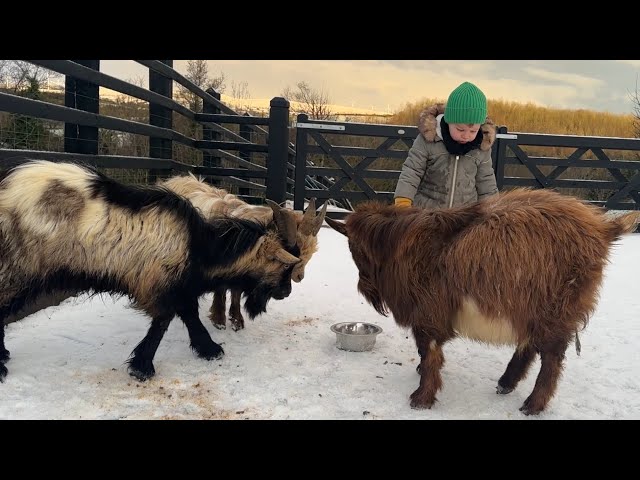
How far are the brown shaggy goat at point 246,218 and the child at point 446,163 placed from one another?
2.53ft

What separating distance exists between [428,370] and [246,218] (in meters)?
1.77

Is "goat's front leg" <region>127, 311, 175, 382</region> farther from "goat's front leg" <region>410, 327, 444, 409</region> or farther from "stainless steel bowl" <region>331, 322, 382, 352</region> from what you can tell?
"goat's front leg" <region>410, 327, 444, 409</region>

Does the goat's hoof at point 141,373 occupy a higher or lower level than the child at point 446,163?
lower

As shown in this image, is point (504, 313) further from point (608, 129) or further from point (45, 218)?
point (608, 129)

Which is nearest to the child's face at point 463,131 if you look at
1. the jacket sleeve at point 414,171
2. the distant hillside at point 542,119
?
the jacket sleeve at point 414,171

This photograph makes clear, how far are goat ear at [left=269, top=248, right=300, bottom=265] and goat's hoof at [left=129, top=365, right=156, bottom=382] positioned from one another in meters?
1.19

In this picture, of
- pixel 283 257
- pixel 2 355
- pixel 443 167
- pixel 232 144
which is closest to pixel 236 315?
pixel 283 257

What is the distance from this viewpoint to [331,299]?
5.68 meters

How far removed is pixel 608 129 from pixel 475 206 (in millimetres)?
19998

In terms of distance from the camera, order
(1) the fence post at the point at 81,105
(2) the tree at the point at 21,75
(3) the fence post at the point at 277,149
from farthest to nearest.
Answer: (3) the fence post at the point at 277,149, (2) the tree at the point at 21,75, (1) the fence post at the point at 81,105

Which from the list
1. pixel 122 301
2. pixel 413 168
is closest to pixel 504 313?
pixel 413 168

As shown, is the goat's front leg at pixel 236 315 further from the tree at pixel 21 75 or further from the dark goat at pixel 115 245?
the tree at pixel 21 75

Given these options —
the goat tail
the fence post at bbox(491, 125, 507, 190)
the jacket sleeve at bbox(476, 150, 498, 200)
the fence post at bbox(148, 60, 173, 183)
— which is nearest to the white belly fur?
the goat tail

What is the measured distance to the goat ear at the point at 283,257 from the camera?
388 centimetres
